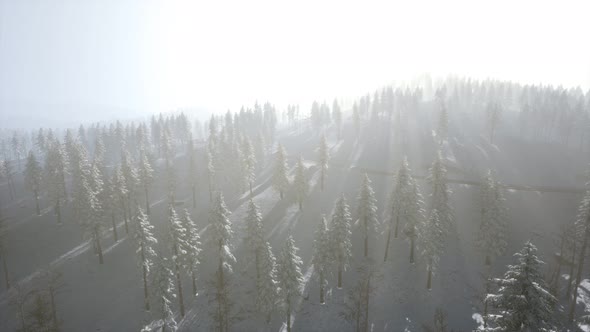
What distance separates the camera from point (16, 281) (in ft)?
138

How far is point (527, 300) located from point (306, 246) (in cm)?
3874

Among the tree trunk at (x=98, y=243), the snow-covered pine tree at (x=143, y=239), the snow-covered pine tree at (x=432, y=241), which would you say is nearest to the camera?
the snow-covered pine tree at (x=143, y=239)

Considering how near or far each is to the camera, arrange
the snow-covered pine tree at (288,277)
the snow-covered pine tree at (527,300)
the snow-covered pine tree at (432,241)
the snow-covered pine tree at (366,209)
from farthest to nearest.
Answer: the snow-covered pine tree at (366,209)
the snow-covered pine tree at (432,241)
the snow-covered pine tree at (288,277)
the snow-covered pine tree at (527,300)

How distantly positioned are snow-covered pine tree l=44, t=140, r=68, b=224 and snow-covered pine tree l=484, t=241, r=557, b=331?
71.6m

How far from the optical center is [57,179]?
5684 centimetres

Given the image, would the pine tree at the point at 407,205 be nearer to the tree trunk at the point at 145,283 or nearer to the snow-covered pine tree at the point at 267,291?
the snow-covered pine tree at the point at 267,291

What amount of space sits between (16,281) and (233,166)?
45.1 metres

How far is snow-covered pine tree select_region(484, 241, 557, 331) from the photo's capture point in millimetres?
13797

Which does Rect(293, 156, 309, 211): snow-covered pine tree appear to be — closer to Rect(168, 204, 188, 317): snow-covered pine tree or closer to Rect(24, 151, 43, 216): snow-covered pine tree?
Rect(168, 204, 188, 317): snow-covered pine tree

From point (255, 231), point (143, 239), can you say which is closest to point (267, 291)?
point (255, 231)

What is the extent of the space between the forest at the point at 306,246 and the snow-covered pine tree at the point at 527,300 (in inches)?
3.3

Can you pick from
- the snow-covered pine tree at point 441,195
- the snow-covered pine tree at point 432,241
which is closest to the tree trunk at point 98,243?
the snow-covered pine tree at point 432,241

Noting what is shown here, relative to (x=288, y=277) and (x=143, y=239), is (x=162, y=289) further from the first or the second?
(x=288, y=277)

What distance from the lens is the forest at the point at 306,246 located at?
33906 mm
